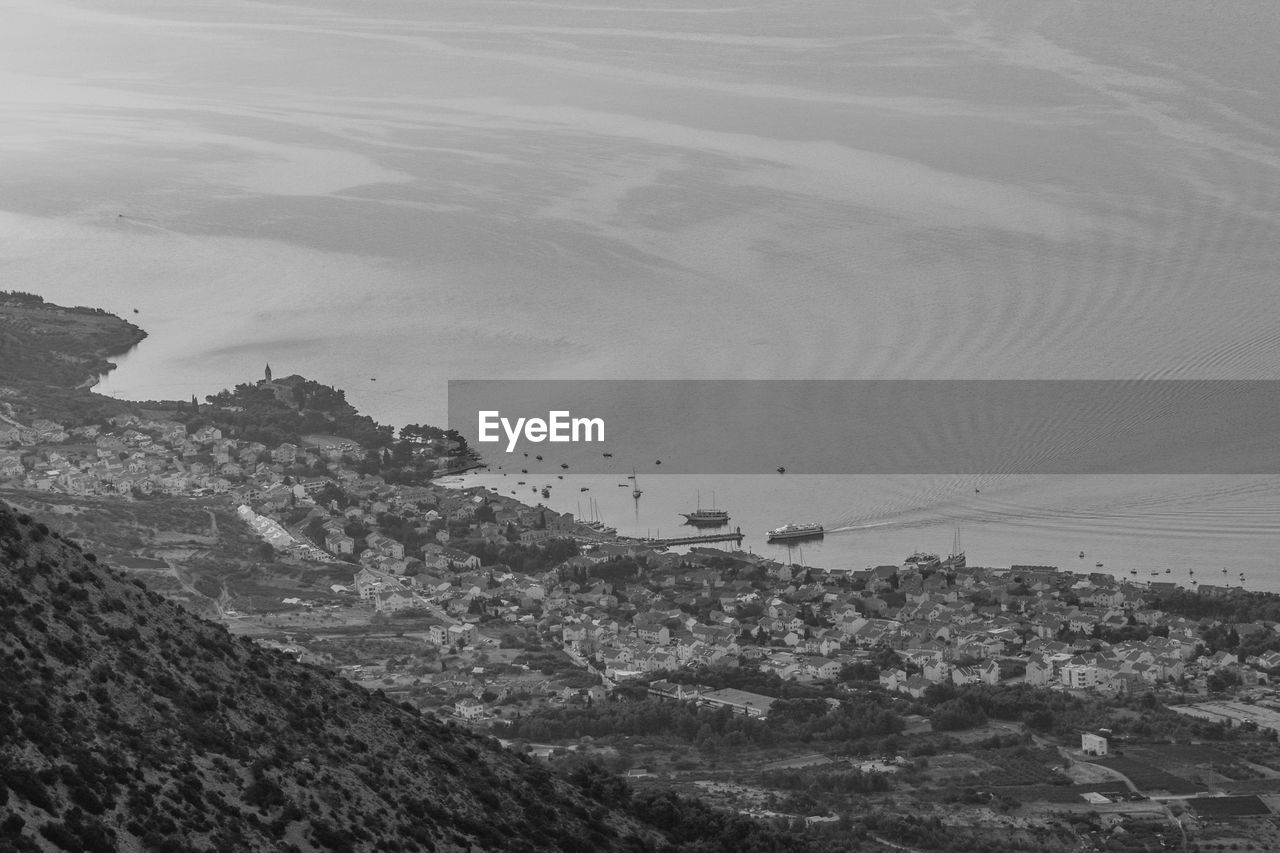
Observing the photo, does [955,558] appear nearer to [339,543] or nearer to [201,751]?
[339,543]

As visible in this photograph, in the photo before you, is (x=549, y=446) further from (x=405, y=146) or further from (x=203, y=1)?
(x=203, y=1)

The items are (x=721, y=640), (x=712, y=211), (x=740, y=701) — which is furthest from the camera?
(x=712, y=211)

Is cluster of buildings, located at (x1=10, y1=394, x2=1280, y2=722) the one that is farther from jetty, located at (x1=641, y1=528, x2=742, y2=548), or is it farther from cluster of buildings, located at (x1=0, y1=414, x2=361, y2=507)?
A: jetty, located at (x1=641, y1=528, x2=742, y2=548)

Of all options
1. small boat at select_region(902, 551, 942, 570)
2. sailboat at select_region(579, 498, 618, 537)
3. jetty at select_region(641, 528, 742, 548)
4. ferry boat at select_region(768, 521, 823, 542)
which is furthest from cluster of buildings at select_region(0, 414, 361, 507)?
small boat at select_region(902, 551, 942, 570)

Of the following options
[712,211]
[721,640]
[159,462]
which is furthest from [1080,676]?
[712,211]

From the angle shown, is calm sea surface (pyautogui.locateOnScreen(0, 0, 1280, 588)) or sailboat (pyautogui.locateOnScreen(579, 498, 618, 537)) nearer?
sailboat (pyautogui.locateOnScreen(579, 498, 618, 537))

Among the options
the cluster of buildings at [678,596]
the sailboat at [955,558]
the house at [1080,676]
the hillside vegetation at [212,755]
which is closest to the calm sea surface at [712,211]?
the sailboat at [955,558]
